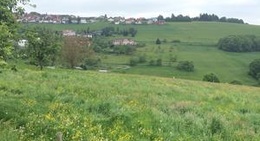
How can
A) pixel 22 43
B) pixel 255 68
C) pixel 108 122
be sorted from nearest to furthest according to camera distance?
pixel 108 122, pixel 22 43, pixel 255 68

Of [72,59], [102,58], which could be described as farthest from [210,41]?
[72,59]

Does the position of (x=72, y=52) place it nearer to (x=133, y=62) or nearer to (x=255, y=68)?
(x=133, y=62)

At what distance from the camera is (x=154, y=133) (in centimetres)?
1285

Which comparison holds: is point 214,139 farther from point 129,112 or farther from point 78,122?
point 78,122

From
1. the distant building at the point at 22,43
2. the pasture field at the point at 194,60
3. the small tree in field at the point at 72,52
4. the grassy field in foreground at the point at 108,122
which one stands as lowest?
the pasture field at the point at 194,60

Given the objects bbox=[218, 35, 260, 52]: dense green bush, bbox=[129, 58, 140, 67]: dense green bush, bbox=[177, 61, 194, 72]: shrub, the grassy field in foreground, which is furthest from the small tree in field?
bbox=[218, 35, 260, 52]: dense green bush

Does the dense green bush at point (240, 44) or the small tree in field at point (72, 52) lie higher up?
the small tree in field at point (72, 52)

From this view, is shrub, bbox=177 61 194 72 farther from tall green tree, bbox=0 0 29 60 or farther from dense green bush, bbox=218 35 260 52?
tall green tree, bbox=0 0 29 60

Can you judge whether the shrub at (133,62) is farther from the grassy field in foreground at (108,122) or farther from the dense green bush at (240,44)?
the grassy field in foreground at (108,122)

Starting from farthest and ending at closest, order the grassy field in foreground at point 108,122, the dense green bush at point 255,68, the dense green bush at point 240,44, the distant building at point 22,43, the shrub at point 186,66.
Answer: the dense green bush at point 240,44 → the shrub at point 186,66 → the dense green bush at point 255,68 → the distant building at point 22,43 → the grassy field in foreground at point 108,122

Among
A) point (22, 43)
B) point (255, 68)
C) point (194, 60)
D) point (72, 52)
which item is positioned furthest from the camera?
point (194, 60)

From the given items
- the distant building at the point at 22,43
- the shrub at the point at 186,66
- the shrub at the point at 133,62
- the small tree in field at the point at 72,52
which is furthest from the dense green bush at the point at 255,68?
the distant building at the point at 22,43

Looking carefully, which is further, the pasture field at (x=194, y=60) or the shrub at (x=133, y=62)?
the shrub at (x=133, y=62)

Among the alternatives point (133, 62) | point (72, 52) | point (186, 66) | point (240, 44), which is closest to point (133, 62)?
point (133, 62)
